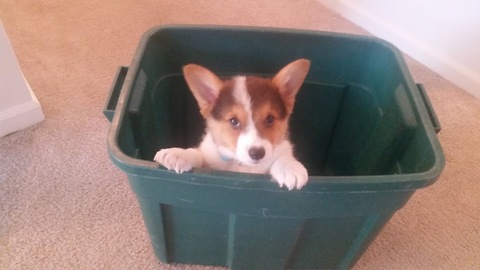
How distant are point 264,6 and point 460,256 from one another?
5.27 ft

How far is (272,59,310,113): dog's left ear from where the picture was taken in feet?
3.57

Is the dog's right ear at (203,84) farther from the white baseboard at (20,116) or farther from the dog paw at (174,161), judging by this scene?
the white baseboard at (20,116)

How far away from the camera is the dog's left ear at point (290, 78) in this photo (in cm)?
109

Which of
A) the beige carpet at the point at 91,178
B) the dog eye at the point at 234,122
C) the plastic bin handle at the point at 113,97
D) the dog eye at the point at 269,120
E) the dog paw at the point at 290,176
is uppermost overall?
the dog paw at the point at 290,176

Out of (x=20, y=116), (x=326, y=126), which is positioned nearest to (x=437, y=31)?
(x=326, y=126)

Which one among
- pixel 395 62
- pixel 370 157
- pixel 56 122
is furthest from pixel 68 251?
pixel 395 62

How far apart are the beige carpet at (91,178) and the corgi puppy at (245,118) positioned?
0.40 metres

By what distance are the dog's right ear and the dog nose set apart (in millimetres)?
211

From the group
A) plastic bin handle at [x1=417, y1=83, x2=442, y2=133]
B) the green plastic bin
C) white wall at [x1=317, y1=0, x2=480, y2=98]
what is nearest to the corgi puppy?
the green plastic bin

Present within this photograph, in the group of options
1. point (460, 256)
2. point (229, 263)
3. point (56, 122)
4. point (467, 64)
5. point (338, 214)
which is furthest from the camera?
point (467, 64)

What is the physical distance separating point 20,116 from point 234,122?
3.16 feet

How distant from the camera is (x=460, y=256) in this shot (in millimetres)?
1368

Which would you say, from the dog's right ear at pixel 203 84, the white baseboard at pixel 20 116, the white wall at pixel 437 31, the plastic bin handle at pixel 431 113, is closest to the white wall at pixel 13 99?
the white baseboard at pixel 20 116

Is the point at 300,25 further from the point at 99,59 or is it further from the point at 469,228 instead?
the point at 469,228
